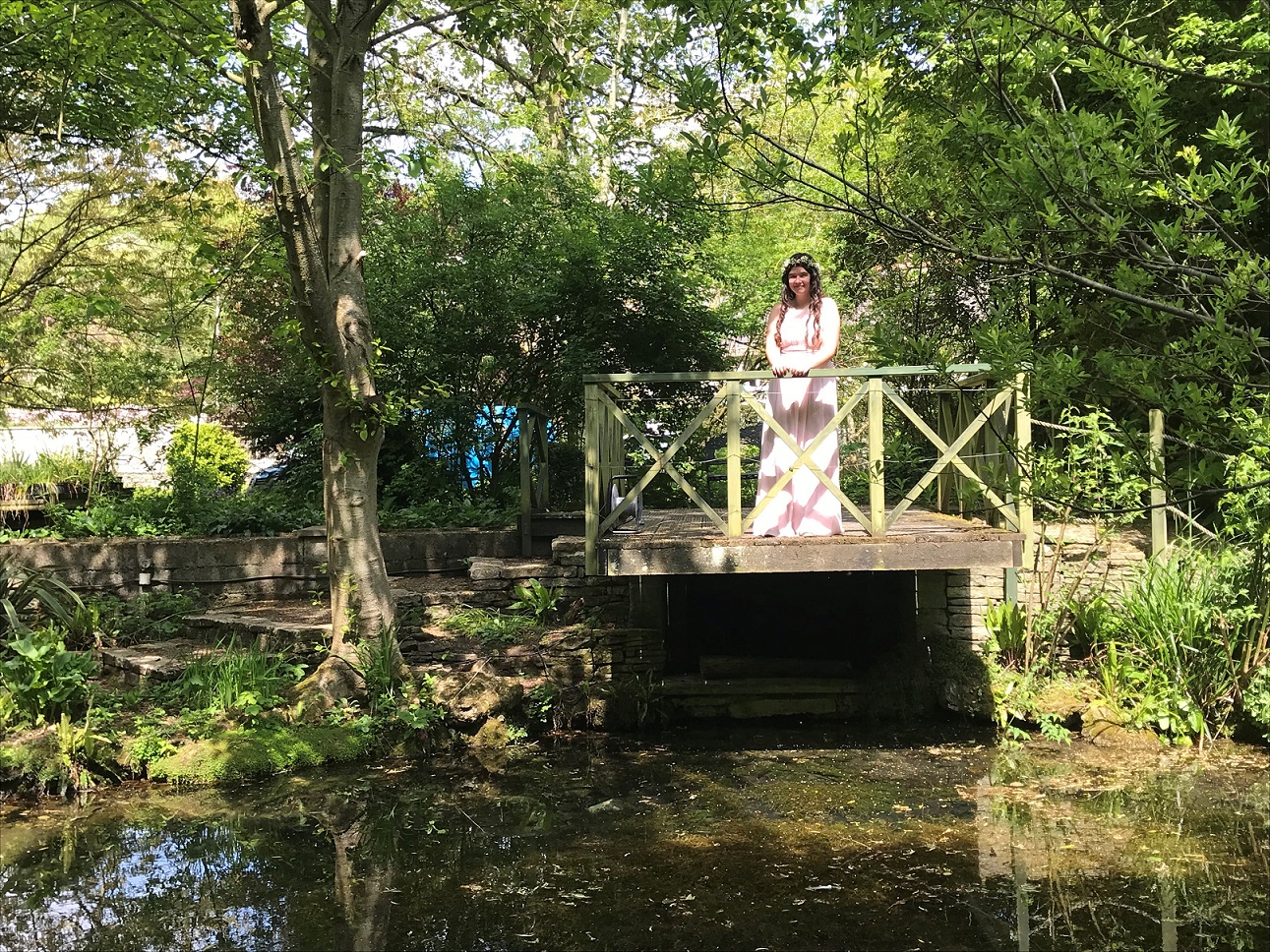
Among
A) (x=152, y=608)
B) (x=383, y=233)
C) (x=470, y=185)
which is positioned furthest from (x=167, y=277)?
(x=152, y=608)

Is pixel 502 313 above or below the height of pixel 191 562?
above

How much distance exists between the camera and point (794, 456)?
698cm

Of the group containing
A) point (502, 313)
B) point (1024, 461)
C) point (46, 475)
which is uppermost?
point (502, 313)

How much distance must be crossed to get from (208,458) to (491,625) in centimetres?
708

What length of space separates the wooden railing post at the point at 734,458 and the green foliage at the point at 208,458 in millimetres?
6583

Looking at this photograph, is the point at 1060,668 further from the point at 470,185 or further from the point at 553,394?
the point at 470,185

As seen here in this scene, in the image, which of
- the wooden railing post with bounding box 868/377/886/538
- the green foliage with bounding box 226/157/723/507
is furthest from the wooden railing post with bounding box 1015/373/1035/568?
the green foliage with bounding box 226/157/723/507

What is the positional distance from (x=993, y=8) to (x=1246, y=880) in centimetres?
397

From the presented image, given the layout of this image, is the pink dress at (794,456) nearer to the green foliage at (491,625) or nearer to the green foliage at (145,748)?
the green foliage at (491,625)

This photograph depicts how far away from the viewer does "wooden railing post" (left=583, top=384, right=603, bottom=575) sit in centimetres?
678

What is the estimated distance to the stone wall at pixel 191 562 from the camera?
9.46 metres

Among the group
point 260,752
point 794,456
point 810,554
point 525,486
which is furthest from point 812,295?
point 260,752

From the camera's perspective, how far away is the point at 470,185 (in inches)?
494

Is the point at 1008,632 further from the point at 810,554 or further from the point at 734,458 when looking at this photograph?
the point at 734,458
